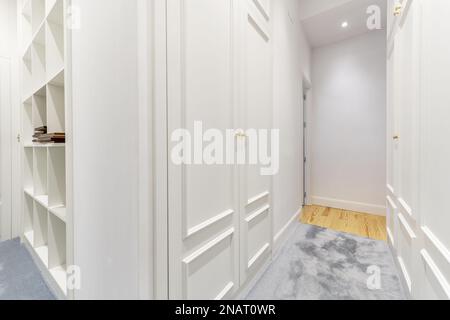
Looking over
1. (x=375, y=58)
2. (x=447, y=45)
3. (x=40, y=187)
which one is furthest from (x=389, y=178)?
(x=40, y=187)

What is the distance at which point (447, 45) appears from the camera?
0.81m

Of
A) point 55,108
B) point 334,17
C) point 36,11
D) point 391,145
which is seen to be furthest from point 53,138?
point 334,17

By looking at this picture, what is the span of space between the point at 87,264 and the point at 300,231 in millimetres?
2177

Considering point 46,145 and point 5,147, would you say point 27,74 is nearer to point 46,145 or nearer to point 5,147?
point 5,147

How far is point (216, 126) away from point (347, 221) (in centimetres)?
262

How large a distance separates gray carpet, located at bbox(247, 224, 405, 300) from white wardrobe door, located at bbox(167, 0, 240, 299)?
0.44 meters

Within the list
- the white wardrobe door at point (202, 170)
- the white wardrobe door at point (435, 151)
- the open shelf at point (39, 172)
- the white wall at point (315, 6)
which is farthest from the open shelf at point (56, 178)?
the white wall at point (315, 6)

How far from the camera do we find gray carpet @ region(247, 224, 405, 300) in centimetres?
135

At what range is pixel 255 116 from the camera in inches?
59.2

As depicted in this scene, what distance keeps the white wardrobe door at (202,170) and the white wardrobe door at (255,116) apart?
14cm

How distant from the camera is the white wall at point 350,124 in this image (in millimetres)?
3021

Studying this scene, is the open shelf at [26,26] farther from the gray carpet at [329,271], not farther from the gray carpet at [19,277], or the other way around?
the gray carpet at [329,271]

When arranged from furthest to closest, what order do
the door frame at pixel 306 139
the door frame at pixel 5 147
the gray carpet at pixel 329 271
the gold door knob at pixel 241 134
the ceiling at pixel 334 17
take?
the door frame at pixel 306 139
the ceiling at pixel 334 17
the door frame at pixel 5 147
the gray carpet at pixel 329 271
the gold door knob at pixel 241 134

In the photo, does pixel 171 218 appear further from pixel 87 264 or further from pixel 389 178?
pixel 389 178
